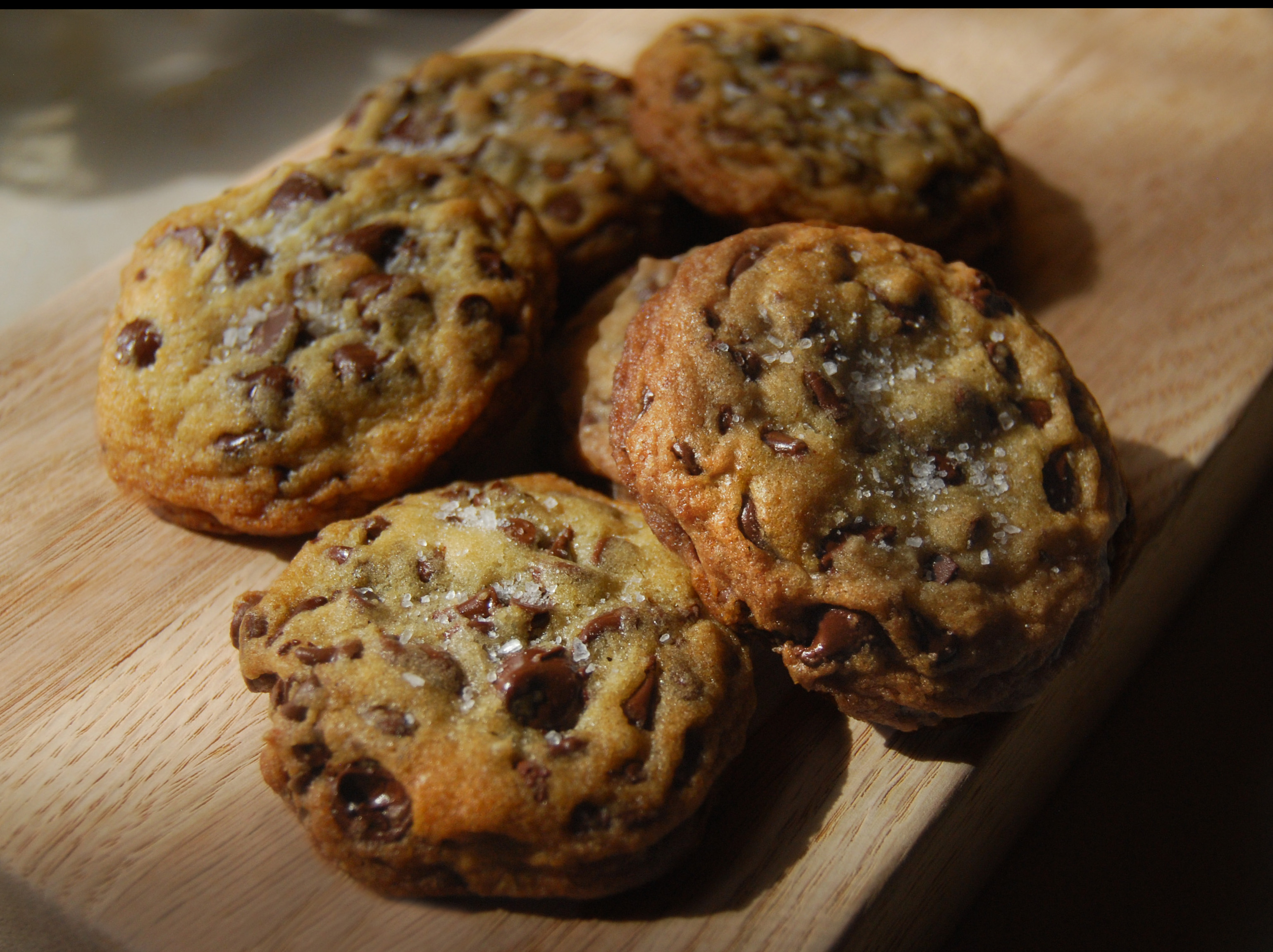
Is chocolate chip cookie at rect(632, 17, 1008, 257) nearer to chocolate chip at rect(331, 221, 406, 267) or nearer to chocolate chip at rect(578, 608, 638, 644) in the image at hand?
chocolate chip at rect(331, 221, 406, 267)

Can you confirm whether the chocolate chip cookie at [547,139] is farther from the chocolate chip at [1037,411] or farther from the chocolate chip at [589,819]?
the chocolate chip at [589,819]

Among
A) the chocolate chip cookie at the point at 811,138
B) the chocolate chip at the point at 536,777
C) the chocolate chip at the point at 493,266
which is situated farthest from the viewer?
the chocolate chip cookie at the point at 811,138

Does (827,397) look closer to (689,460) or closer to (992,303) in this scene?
(689,460)

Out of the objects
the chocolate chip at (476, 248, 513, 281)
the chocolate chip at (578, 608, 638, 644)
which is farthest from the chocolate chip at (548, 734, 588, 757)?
the chocolate chip at (476, 248, 513, 281)

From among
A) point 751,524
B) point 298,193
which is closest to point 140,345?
point 298,193

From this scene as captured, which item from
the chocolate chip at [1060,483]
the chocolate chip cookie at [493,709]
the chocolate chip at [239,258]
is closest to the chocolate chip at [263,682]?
the chocolate chip cookie at [493,709]

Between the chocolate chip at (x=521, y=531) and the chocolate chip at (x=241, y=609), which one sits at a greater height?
the chocolate chip at (x=521, y=531)
